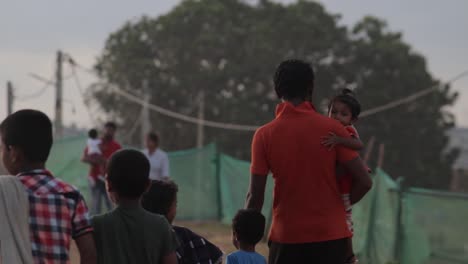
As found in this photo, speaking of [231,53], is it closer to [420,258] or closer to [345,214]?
[420,258]

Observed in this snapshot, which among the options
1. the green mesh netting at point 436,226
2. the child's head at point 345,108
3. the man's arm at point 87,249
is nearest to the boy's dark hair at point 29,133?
the man's arm at point 87,249

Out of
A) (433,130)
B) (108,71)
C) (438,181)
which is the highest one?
(108,71)

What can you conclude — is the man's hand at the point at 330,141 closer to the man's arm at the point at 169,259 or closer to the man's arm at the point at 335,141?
the man's arm at the point at 335,141

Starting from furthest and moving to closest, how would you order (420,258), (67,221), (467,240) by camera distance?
1. (420,258)
2. (467,240)
3. (67,221)

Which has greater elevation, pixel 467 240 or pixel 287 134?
pixel 287 134

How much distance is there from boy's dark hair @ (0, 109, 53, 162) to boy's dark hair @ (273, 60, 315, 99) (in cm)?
118

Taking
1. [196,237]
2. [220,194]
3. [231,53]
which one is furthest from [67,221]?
[231,53]

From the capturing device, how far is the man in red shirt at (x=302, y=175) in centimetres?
388

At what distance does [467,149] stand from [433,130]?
92.8ft

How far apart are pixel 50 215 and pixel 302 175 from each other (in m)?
1.21

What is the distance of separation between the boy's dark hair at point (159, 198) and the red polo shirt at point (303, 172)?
518 mm

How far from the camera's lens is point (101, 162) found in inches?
494

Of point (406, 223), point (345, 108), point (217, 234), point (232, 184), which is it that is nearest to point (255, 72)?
point (232, 184)

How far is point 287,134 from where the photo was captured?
154 inches
